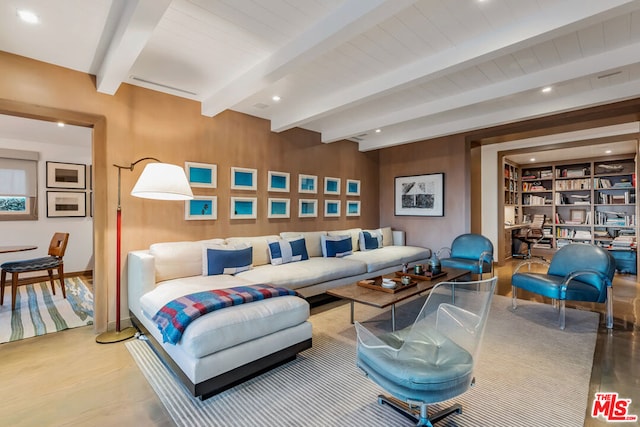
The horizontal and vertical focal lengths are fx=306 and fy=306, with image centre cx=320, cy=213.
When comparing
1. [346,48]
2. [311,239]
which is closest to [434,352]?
[346,48]

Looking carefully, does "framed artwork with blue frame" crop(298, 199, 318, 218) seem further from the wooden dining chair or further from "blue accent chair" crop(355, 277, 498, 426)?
the wooden dining chair

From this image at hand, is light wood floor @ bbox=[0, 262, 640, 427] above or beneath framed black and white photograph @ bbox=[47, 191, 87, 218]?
beneath

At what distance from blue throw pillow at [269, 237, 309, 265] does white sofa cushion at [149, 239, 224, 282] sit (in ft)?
3.17

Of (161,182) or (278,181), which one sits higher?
(278,181)

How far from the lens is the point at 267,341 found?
7.68 feet

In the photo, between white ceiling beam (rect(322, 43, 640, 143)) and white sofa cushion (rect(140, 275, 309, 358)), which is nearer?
white sofa cushion (rect(140, 275, 309, 358))

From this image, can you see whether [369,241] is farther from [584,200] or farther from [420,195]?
[584,200]

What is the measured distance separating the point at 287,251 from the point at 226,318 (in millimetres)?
2084

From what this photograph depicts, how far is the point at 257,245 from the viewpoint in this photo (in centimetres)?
410

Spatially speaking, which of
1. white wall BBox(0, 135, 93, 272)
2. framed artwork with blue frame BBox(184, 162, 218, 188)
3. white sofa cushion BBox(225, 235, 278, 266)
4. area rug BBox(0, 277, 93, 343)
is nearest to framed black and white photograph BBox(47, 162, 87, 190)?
white wall BBox(0, 135, 93, 272)

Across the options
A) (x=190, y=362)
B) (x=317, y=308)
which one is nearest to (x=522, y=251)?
(x=317, y=308)

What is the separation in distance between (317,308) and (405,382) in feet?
7.98

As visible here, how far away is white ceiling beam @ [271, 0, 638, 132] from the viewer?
1.98 m

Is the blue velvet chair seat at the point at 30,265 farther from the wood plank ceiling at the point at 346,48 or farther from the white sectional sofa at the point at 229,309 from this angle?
the wood plank ceiling at the point at 346,48
